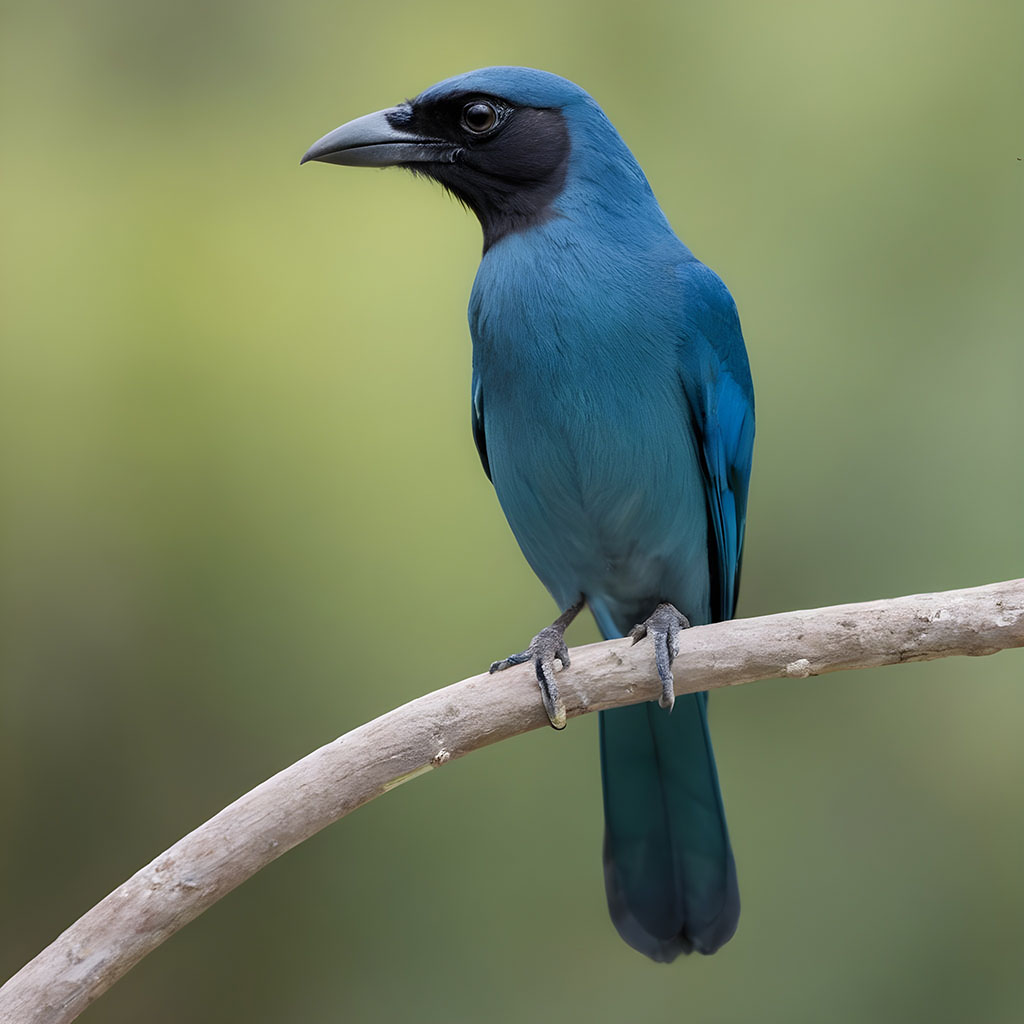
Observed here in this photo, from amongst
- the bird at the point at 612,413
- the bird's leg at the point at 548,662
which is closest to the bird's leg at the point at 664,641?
the bird at the point at 612,413

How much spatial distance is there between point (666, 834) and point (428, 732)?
3.08 ft

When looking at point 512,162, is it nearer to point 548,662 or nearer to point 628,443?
point 628,443

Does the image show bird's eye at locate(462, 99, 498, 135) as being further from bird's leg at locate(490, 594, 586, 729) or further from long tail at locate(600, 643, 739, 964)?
long tail at locate(600, 643, 739, 964)

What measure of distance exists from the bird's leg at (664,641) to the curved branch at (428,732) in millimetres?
21

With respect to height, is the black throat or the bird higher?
the black throat

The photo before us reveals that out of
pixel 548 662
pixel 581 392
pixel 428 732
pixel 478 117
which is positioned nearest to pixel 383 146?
pixel 478 117

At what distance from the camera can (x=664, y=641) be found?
240 cm

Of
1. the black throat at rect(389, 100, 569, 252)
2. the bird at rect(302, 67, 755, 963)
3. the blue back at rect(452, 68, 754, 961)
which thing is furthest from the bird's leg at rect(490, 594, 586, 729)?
the black throat at rect(389, 100, 569, 252)

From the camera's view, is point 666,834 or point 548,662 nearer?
point 548,662

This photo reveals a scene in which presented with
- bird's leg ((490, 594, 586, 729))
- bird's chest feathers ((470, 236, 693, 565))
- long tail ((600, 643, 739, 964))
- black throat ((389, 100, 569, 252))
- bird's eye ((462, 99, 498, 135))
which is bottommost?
long tail ((600, 643, 739, 964))

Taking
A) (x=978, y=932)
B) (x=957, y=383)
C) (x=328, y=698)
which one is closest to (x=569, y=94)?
(x=957, y=383)

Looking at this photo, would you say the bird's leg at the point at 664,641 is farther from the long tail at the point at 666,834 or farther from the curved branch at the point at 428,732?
the long tail at the point at 666,834

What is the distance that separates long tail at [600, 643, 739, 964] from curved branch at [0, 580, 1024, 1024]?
533 mm

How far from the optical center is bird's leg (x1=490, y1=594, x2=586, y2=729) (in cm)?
233
